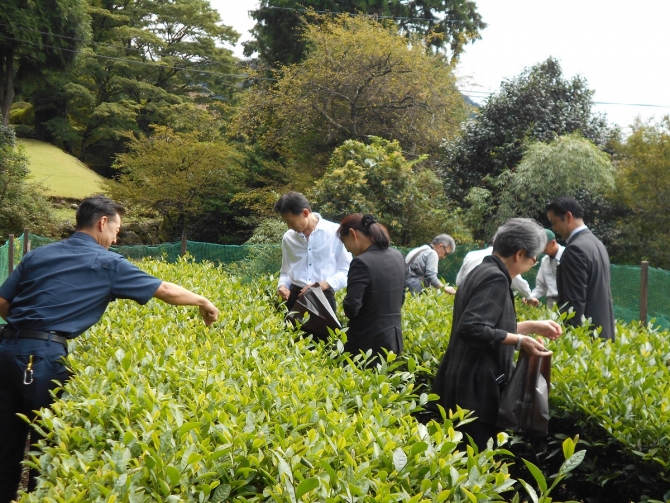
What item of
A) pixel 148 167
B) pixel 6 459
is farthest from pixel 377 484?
pixel 148 167

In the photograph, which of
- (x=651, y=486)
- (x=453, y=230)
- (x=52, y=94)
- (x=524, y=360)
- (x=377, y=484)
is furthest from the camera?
(x=52, y=94)

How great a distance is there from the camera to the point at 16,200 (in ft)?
76.4

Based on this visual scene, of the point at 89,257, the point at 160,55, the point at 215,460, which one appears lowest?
the point at 215,460

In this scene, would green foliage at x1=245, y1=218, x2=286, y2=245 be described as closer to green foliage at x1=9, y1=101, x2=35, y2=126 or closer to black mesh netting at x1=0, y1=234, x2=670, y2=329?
black mesh netting at x1=0, y1=234, x2=670, y2=329

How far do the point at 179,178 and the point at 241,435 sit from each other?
2389 centimetres

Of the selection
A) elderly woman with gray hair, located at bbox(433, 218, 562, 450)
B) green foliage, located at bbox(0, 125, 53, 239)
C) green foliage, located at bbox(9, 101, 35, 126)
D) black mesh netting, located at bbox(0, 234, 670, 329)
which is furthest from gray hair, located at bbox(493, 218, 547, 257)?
green foliage, located at bbox(9, 101, 35, 126)

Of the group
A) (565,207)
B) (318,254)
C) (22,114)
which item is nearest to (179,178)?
(318,254)

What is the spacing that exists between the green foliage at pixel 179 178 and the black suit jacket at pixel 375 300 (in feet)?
70.4

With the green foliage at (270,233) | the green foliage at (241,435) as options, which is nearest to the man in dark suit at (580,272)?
the green foliage at (241,435)

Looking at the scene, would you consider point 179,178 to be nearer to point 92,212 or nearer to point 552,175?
point 552,175

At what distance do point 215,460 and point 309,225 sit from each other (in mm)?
3591

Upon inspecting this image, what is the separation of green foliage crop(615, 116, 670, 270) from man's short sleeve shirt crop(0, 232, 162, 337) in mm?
16175

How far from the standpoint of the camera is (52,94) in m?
37.0

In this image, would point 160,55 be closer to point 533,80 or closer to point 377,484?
point 533,80
